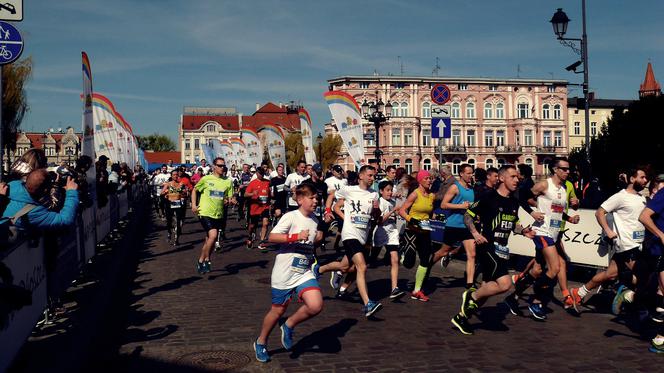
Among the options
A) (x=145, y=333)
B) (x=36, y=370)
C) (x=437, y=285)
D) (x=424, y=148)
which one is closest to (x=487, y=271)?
(x=437, y=285)

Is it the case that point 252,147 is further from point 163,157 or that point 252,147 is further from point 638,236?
point 163,157

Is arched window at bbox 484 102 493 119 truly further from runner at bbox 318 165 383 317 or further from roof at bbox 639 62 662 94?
runner at bbox 318 165 383 317

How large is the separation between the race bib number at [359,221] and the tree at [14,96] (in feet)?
121

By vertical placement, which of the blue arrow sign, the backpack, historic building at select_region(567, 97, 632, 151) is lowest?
the backpack

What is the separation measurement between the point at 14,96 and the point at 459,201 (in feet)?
130

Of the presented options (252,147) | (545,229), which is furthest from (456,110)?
(545,229)

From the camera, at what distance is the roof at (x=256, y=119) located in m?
123

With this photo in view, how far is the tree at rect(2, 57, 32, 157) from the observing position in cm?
4006

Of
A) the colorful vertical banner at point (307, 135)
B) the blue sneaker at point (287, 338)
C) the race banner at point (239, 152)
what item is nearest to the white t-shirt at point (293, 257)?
the blue sneaker at point (287, 338)

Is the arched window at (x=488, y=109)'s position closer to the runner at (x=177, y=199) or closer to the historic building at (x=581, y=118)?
the historic building at (x=581, y=118)

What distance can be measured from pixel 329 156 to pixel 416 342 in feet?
243

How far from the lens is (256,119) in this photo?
406 ft

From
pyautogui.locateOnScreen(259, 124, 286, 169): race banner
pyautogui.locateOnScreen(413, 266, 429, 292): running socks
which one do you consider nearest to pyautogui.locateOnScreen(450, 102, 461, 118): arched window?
pyautogui.locateOnScreen(259, 124, 286, 169): race banner

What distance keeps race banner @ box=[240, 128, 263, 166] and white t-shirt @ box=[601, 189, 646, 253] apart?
75.9ft
